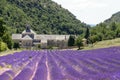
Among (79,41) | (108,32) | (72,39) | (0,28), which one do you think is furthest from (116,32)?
(0,28)

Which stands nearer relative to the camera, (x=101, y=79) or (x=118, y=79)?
(x=118, y=79)

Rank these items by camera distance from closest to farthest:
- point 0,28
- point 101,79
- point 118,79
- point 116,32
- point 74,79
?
point 118,79, point 101,79, point 74,79, point 0,28, point 116,32

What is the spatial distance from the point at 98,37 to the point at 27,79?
112777 mm

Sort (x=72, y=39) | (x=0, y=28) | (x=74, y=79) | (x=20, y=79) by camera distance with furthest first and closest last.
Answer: (x=72, y=39), (x=0, y=28), (x=20, y=79), (x=74, y=79)

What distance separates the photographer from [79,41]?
12350 cm

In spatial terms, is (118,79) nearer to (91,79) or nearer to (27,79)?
(91,79)

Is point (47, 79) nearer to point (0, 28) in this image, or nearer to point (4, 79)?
point (4, 79)

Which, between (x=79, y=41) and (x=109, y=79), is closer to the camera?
(x=109, y=79)

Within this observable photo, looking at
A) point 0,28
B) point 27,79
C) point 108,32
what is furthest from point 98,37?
point 27,79

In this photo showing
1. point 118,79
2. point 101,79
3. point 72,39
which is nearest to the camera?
point 118,79

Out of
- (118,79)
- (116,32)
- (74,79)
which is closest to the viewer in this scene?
(118,79)

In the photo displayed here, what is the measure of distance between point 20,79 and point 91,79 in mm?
5147

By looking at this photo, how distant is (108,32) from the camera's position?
13662 cm

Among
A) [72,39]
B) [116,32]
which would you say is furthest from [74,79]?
[72,39]
